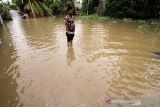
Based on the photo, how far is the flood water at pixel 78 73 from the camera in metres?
4.44

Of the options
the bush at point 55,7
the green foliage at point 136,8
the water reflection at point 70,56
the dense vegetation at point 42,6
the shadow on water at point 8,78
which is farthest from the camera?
the bush at point 55,7

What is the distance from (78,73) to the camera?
228 inches

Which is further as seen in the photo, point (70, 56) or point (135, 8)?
point (135, 8)

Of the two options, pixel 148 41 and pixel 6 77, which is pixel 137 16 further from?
pixel 6 77

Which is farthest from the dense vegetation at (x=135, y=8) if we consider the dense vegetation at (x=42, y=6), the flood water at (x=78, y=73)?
the dense vegetation at (x=42, y=6)

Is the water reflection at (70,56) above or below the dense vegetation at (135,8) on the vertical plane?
below

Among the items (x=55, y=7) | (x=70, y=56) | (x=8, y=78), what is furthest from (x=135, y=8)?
(x=8, y=78)

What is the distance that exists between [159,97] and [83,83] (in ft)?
5.94

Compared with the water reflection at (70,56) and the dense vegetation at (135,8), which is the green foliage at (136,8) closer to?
the dense vegetation at (135,8)

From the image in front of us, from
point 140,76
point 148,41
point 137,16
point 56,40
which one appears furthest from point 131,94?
point 137,16

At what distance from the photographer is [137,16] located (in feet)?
57.5

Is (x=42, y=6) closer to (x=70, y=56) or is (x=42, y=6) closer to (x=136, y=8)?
(x=136, y=8)

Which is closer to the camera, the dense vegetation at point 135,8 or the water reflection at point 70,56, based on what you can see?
the water reflection at point 70,56

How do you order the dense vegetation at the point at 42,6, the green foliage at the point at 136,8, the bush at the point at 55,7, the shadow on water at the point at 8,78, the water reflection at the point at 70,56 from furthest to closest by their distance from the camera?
the bush at the point at 55,7 < the dense vegetation at the point at 42,6 < the green foliage at the point at 136,8 < the water reflection at the point at 70,56 < the shadow on water at the point at 8,78
